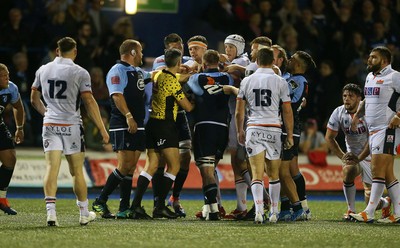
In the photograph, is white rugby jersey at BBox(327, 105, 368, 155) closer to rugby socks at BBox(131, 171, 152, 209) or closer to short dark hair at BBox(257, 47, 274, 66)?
short dark hair at BBox(257, 47, 274, 66)

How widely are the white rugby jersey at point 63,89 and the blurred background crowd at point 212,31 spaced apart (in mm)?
7733

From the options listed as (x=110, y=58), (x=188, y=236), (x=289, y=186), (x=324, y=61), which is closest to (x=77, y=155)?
(x=188, y=236)

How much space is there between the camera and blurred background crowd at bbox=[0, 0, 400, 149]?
19.8 metres

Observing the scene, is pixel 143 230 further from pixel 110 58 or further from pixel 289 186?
pixel 110 58

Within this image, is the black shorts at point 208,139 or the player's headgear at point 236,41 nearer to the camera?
the black shorts at point 208,139

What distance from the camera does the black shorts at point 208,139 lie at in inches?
506

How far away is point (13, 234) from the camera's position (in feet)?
34.5

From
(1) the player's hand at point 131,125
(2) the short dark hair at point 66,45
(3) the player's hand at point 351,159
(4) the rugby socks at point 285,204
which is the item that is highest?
(2) the short dark hair at point 66,45

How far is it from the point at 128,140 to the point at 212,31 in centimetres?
1023

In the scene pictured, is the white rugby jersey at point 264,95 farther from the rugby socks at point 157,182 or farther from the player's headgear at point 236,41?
the rugby socks at point 157,182

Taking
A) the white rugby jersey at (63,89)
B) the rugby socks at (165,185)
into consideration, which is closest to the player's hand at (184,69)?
the rugby socks at (165,185)

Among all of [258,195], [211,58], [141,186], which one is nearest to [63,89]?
[141,186]

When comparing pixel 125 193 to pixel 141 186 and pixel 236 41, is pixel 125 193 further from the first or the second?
pixel 236 41

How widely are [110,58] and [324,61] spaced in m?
4.93
